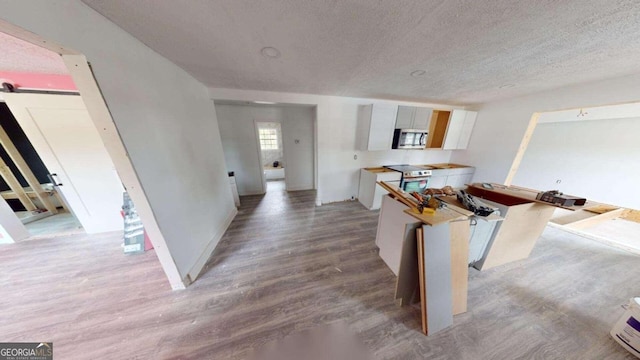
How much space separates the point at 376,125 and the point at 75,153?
16.4 ft

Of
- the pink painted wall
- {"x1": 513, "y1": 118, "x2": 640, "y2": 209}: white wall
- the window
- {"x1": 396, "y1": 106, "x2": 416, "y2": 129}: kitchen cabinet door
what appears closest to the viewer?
the pink painted wall

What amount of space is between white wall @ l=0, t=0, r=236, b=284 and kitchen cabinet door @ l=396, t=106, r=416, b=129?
350 cm

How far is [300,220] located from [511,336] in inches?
106

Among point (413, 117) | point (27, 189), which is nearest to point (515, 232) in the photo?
point (413, 117)

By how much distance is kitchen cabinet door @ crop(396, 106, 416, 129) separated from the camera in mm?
3212

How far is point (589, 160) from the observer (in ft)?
13.6

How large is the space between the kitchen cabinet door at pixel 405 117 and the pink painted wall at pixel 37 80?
5.00m

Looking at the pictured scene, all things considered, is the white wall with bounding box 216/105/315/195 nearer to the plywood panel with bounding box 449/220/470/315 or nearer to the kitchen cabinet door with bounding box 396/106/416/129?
the kitchen cabinet door with bounding box 396/106/416/129

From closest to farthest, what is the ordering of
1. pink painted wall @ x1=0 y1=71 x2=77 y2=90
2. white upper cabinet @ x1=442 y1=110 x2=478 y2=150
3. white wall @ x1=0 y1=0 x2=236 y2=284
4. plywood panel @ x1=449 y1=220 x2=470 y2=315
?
white wall @ x1=0 y1=0 x2=236 y2=284
plywood panel @ x1=449 y1=220 x2=470 y2=315
pink painted wall @ x1=0 y1=71 x2=77 y2=90
white upper cabinet @ x1=442 y1=110 x2=478 y2=150

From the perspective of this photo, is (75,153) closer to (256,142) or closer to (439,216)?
(256,142)

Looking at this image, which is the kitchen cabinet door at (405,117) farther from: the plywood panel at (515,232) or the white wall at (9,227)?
the white wall at (9,227)

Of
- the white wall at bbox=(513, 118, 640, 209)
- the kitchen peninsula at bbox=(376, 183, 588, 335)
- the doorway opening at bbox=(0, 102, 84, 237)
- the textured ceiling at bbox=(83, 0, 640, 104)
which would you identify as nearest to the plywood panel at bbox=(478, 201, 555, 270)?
the kitchen peninsula at bbox=(376, 183, 588, 335)

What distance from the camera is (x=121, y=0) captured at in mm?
1016

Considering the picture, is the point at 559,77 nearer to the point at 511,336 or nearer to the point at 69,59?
the point at 511,336
